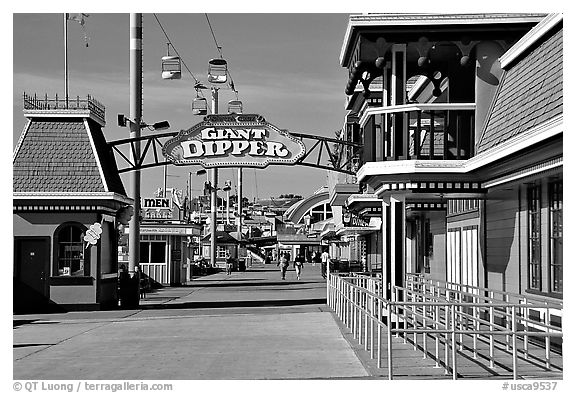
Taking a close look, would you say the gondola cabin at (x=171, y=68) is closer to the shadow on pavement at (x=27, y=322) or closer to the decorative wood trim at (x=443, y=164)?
the shadow on pavement at (x=27, y=322)

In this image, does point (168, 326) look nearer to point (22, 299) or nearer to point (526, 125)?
point (22, 299)

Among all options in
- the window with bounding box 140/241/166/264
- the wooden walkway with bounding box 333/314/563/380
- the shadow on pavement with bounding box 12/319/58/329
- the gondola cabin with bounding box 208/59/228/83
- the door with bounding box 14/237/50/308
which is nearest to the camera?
the wooden walkway with bounding box 333/314/563/380

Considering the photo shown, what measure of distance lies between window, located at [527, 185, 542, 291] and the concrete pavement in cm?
306

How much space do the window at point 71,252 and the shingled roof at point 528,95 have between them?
12404 millimetres

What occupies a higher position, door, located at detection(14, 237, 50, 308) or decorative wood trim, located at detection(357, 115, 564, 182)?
decorative wood trim, located at detection(357, 115, 564, 182)

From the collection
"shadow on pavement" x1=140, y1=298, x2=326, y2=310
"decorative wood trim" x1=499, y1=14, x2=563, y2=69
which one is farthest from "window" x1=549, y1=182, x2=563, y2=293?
"shadow on pavement" x1=140, y1=298, x2=326, y2=310

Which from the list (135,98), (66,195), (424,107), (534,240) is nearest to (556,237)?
(534,240)

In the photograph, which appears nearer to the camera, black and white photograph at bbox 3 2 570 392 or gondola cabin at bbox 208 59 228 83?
black and white photograph at bbox 3 2 570 392

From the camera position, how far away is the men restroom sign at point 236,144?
2362 cm

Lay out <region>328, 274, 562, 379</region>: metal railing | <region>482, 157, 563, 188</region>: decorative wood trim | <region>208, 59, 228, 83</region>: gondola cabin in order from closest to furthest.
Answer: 1. <region>328, 274, 562, 379</region>: metal railing
2. <region>482, 157, 563, 188</region>: decorative wood trim
3. <region>208, 59, 228, 83</region>: gondola cabin

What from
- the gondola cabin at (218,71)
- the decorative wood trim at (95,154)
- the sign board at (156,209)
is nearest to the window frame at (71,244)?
the decorative wood trim at (95,154)

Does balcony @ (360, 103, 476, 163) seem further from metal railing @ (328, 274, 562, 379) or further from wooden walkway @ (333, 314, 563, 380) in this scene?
wooden walkway @ (333, 314, 563, 380)

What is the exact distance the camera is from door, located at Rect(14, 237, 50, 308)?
952 inches
